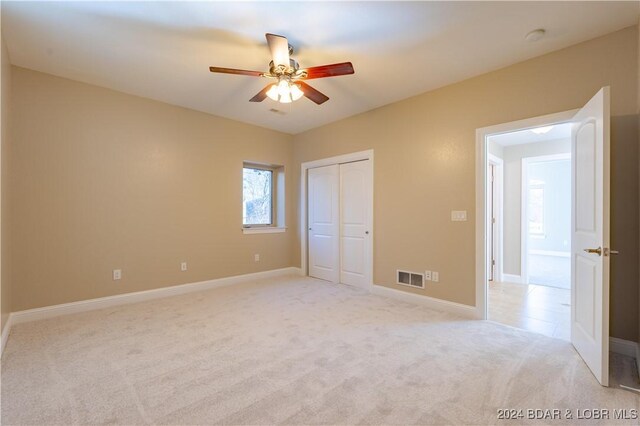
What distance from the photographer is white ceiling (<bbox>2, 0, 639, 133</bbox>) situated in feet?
7.13

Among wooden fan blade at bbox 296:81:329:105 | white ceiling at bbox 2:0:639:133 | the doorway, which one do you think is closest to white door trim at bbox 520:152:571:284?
the doorway

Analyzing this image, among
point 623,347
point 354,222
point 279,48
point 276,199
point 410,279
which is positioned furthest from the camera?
point 276,199

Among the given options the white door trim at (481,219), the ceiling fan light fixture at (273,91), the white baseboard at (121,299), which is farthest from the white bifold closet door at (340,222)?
the ceiling fan light fixture at (273,91)

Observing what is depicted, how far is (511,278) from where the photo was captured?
5.03m

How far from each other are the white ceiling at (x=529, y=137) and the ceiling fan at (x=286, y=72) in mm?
3258

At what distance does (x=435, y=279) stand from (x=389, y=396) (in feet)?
6.65

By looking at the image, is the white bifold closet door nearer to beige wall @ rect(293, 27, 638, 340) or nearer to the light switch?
beige wall @ rect(293, 27, 638, 340)

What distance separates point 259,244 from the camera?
202 inches

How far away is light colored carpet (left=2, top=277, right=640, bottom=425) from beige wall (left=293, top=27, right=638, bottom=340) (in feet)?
2.36

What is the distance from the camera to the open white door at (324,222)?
16.1ft

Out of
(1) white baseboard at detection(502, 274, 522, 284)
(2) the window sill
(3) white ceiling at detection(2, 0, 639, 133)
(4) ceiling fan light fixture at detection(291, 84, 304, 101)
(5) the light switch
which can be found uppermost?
(3) white ceiling at detection(2, 0, 639, 133)

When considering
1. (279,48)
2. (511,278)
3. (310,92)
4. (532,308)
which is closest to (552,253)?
(511,278)

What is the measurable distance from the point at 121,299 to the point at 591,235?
4.86 metres

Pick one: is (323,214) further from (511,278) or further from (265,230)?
(511,278)
